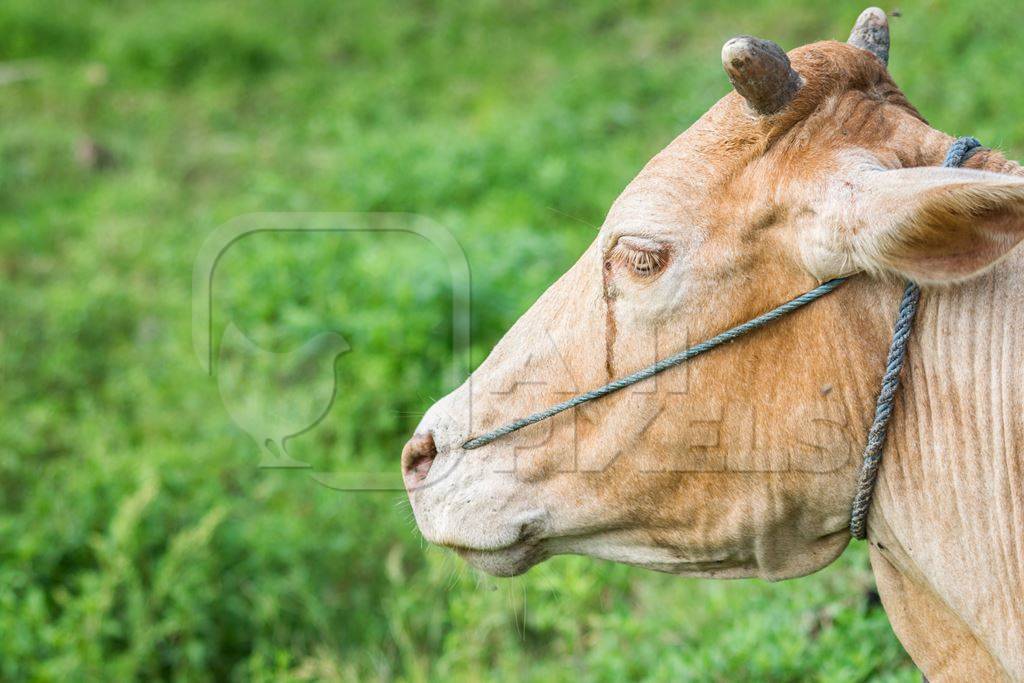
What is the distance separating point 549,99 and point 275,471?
498cm

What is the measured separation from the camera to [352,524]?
520 centimetres

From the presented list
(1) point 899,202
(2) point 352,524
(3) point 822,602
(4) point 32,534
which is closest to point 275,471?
(2) point 352,524

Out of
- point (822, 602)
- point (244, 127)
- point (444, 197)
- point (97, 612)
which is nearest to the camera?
point (822, 602)

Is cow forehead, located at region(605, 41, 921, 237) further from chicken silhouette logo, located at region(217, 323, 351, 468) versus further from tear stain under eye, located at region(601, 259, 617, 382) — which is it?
chicken silhouette logo, located at region(217, 323, 351, 468)

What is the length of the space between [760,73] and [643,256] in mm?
464

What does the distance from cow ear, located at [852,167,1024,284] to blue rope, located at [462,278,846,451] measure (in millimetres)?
138

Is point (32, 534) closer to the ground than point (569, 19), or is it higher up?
closer to the ground

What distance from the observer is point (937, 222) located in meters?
2.03

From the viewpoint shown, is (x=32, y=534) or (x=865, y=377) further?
(x=32, y=534)

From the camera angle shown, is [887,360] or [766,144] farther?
[766,144]

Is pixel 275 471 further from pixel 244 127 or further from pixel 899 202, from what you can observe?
pixel 244 127

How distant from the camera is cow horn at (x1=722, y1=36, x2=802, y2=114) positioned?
2244mm

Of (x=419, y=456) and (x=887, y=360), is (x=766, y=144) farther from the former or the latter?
(x=419, y=456)

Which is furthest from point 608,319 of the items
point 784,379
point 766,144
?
point 766,144
